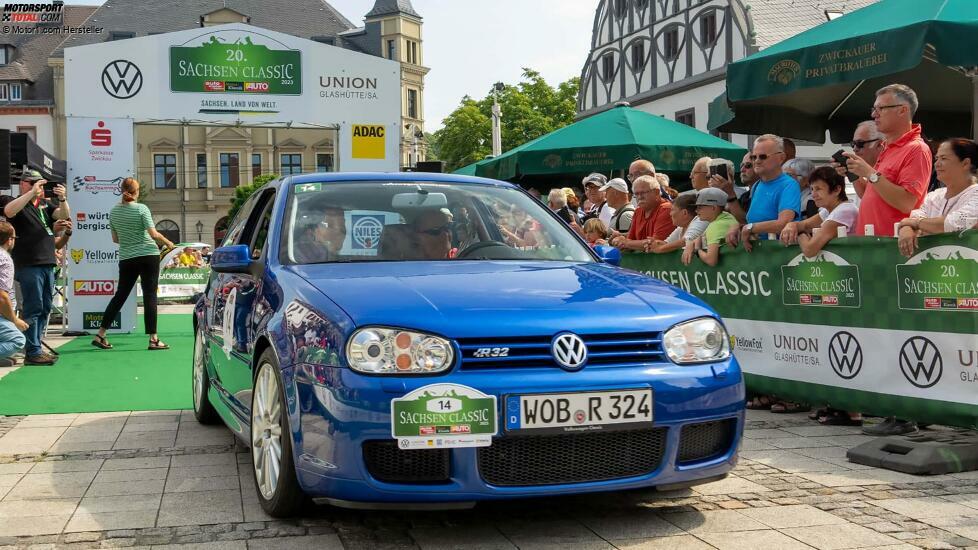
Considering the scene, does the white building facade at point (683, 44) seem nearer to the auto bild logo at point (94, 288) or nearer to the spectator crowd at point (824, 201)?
the auto bild logo at point (94, 288)

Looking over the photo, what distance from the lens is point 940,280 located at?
20.6 ft

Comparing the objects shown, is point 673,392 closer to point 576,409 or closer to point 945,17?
point 576,409

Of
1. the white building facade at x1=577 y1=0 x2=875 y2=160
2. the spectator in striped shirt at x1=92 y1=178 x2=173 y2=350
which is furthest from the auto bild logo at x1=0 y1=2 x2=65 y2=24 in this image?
the spectator in striped shirt at x1=92 y1=178 x2=173 y2=350

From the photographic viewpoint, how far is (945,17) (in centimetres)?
721

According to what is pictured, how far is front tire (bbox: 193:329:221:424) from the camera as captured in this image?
23.8ft

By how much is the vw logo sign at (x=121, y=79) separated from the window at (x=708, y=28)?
28.3 meters

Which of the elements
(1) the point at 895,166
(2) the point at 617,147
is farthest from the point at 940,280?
(2) the point at 617,147

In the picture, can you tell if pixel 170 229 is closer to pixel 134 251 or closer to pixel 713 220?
pixel 134 251

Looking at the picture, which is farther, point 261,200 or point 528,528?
point 261,200

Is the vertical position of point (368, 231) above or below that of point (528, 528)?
above

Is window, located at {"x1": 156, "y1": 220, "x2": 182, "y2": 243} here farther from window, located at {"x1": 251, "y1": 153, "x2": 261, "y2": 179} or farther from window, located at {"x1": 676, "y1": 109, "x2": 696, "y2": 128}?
window, located at {"x1": 676, "y1": 109, "x2": 696, "y2": 128}

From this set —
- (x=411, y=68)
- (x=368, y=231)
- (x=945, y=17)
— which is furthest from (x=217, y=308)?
(x=411, y=68)

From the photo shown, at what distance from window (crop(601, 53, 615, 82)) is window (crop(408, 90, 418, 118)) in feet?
136

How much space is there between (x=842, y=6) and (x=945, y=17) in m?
36.8
